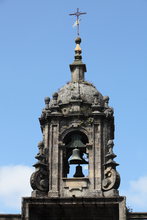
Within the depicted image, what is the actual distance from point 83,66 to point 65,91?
76.6 inches

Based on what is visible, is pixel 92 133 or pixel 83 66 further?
pixel 83 66

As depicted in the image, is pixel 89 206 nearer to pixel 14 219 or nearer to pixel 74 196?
pixel 74 196

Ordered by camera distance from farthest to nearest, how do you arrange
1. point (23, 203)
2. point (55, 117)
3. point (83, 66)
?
point (83, 66), point (55, 117), point (23, 203)

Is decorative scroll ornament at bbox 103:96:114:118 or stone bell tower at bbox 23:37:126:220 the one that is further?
decorative scroll ornament at bbox 103:96:114:118

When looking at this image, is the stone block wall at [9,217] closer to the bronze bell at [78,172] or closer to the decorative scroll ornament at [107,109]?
the bronze bell at [78,172]

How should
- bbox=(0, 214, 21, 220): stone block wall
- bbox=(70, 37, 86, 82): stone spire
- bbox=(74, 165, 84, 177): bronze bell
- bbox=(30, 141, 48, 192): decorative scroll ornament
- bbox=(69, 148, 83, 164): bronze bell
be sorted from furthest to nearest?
bbox=(70, 37, 86, 82): stone spire
bbox=(74, 165, 84, 177): bronze bell
bbox=(69, 148, 83, 164): bronze bell
bbox=(30, 141, 48, 192): decorative scroll ornament
bbox=(0, 214, 21, 220): stone block wall

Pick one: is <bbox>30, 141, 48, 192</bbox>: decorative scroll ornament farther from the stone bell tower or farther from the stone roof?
the stone roof

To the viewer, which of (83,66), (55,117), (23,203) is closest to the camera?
(23,203)

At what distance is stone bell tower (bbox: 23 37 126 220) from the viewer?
114ft

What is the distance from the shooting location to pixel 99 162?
1412 inches

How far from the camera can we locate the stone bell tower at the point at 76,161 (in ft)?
114

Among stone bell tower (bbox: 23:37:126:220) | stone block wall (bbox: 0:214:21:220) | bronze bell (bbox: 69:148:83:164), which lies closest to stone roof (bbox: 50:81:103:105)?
stone bell tower (bbox: 23:37:126:220)

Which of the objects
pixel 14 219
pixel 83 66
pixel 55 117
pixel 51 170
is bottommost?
pixel 14 219

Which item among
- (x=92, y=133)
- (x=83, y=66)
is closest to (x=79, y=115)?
(x=92, y=133)
